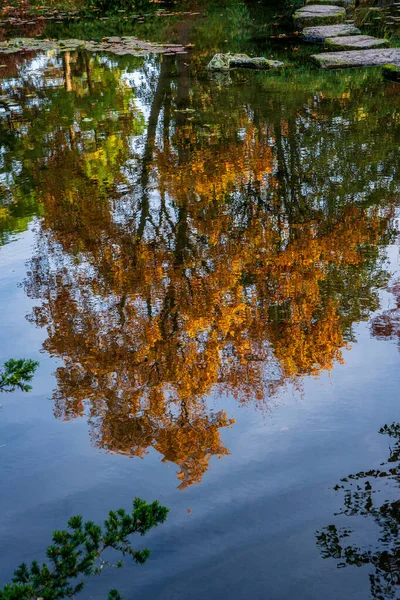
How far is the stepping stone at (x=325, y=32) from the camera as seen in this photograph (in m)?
14.9

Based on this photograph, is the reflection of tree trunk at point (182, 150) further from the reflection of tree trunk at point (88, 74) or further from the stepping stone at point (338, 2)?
the stepping stone at point (338, 2)

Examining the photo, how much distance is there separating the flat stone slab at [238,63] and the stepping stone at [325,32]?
2.53m

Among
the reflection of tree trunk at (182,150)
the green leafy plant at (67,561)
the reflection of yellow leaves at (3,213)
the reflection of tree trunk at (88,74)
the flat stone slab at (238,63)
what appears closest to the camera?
the green leafy plant at (67,561)

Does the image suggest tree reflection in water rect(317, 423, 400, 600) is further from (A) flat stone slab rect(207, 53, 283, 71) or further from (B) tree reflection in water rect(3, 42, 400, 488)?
(A) flat stone slab rect(207, 53, 283, 71)

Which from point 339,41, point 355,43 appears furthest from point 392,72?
point 339,41

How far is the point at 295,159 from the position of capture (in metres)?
7.77

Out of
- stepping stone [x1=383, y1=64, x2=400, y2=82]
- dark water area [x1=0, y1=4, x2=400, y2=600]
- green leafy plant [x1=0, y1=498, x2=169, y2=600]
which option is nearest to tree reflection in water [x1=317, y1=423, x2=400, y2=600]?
dark water area [x1=0, y1=4, x2=400, y2=600]

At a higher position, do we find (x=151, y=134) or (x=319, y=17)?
(x=319, y=17)

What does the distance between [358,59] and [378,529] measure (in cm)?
1122

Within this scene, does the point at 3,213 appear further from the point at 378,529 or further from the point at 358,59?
the point at 358,59

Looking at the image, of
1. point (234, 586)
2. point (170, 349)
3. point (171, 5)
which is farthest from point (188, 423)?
point (171, 5)

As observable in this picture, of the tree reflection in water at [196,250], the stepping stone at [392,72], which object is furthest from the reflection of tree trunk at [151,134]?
the stepping stone at [392,72]

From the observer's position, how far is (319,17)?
1727 centimetres

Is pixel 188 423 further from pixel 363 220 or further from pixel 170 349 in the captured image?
pixel 363 220
